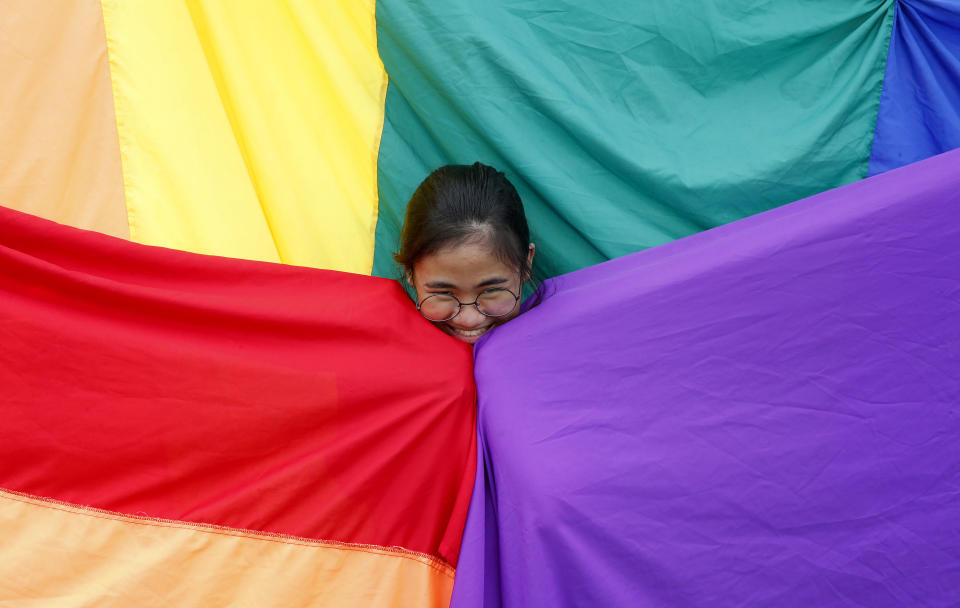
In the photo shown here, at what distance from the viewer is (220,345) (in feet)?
4.21

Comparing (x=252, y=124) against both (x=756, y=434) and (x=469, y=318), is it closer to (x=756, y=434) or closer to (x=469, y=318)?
(x=469, y=318)

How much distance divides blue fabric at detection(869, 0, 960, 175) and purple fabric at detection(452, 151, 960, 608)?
1.21 ft

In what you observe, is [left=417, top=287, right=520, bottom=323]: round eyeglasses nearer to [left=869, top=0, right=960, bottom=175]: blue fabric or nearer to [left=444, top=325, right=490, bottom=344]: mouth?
[left=444, top=325, right=490, bottom=344]: mouth

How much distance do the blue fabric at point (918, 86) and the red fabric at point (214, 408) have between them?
3.22 ft

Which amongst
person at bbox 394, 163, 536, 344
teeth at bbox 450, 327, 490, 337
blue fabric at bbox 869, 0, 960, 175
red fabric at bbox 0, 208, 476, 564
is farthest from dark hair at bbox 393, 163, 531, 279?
blue fabric at bbox 869, 0, 960, 175

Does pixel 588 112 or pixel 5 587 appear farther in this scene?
pixel 588 112

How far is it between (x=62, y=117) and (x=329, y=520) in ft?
2.86

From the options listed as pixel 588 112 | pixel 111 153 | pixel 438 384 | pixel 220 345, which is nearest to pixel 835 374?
pixel 438 384

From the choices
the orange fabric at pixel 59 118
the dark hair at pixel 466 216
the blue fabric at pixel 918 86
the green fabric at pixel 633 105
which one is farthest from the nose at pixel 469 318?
the blue fabric at pixel 918 86

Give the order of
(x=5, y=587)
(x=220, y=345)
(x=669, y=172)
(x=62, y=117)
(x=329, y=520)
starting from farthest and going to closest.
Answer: (x=669, y=172), (x=62, y=117), (x=220, y=345), (x=329, y=520), (x=5, y=587)

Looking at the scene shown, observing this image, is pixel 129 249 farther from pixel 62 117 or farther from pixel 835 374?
pixel 835 374

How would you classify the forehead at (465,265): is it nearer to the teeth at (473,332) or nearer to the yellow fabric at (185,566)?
the teeth at (473,332)

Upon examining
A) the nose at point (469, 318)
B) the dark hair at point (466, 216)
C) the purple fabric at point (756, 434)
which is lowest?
the purple fabric at point (756, 434)

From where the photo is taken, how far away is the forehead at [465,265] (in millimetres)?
1424
